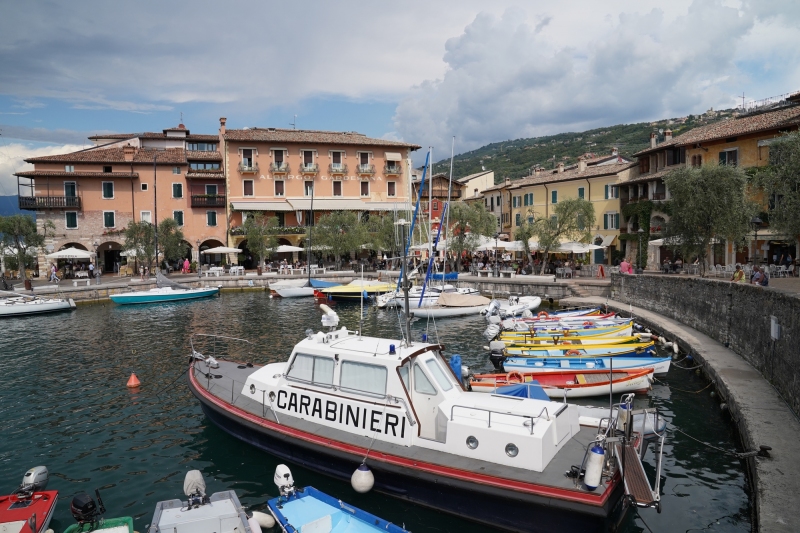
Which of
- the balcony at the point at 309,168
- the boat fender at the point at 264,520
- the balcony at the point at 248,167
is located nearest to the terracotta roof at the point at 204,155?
the balcony at the point at 248,167

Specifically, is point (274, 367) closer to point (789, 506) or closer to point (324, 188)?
point (789, 506)

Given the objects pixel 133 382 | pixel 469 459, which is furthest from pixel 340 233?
pixel 469 459

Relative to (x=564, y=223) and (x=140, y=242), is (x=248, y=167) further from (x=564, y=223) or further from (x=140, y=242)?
(x=564, y=223)

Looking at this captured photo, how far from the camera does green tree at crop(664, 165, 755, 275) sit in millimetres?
29594

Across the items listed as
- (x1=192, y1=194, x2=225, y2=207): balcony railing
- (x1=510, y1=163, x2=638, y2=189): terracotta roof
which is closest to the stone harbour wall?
(x1=510, y1=163, x2=638, y2=189): terracotta roof

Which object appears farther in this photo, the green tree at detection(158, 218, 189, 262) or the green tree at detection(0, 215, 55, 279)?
the green tree at detection(158, 218, 189, 262)

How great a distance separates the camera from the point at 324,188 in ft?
202

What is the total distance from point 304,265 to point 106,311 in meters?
20.9

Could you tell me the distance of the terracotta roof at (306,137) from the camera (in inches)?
2324

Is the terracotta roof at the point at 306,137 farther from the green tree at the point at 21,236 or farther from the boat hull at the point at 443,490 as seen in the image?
the boat hull at the point at 443,490

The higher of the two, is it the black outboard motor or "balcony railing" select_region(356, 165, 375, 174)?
"balcony railing" select_region(356, 165, 375, 174)

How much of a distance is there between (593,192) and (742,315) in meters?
34.5

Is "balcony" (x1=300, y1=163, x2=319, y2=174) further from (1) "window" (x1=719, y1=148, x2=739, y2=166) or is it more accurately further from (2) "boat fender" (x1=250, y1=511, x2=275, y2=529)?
(2) "boat fender" (x1=250, y1=511, x2=275, y2=529)

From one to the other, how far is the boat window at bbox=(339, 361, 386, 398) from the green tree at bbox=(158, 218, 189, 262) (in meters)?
42.8
